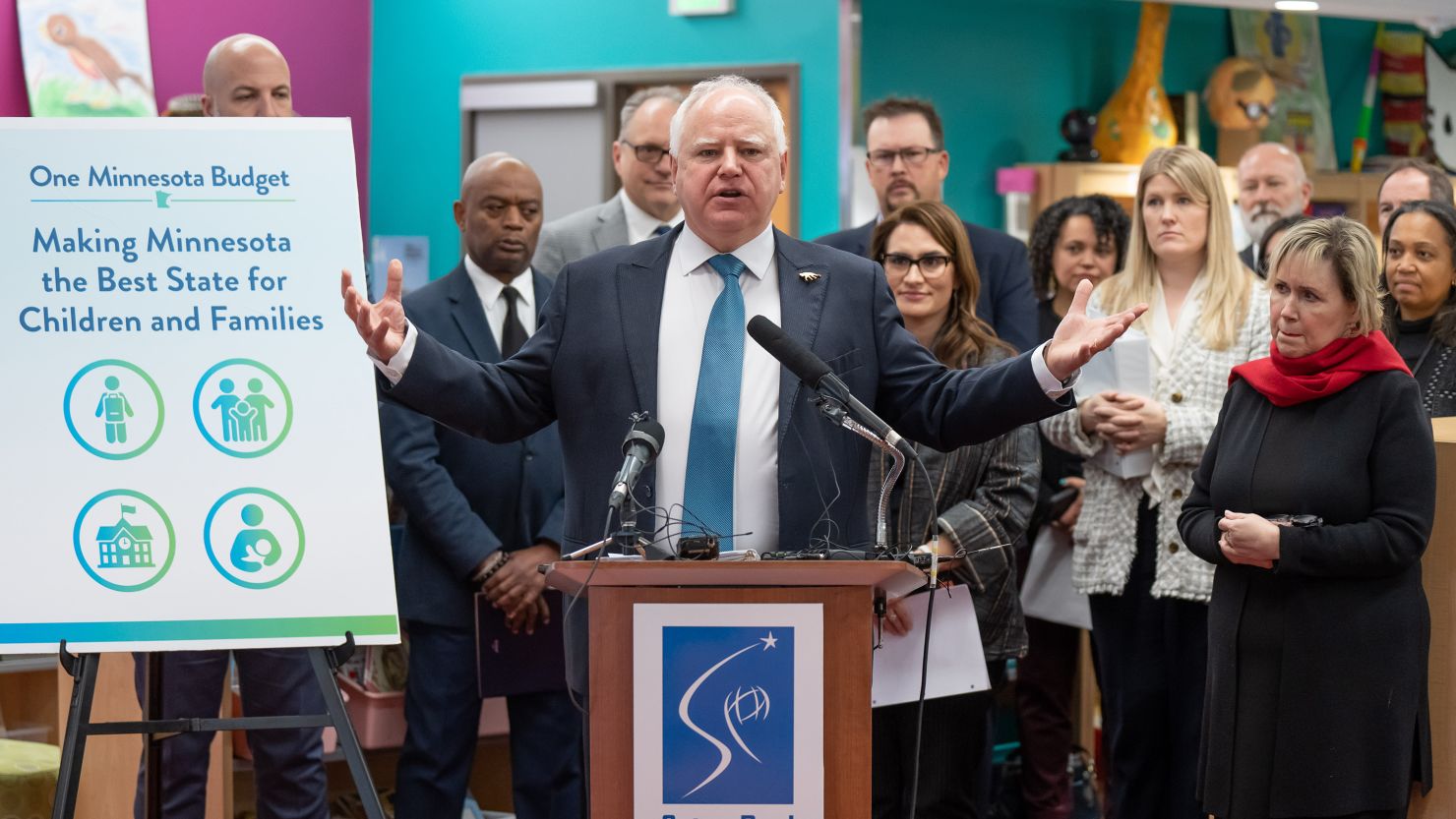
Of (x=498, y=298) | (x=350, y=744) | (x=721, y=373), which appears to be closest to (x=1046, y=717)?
(x=498, y=298)

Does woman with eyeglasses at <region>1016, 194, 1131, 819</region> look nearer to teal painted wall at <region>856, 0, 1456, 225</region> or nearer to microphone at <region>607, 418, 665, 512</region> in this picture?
microphone at <region>607, 418, 665, 512</region>

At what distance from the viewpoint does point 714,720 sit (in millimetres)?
2232

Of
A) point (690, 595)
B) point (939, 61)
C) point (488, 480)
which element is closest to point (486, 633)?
point (488, 480)

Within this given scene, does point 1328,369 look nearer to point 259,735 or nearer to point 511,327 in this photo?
point 511,327

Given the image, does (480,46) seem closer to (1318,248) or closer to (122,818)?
(122,818)

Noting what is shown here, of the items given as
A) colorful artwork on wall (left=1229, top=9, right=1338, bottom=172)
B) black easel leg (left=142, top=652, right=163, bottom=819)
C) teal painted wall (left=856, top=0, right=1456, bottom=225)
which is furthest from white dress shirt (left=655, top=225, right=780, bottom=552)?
colorful artwork on wall (left=1229, top=9, right=1338, bottom=172)

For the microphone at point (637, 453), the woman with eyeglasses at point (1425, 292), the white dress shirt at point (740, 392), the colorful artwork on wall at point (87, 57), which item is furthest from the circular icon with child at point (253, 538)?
the colorful artwork on wall at point (87, 57)

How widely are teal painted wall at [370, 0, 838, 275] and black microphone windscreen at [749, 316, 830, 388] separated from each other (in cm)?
426

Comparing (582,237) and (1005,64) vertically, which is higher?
(1005,64)

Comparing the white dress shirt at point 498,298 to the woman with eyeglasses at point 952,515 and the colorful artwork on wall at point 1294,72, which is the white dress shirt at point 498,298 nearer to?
the woman with eyeglasses at point 952,515

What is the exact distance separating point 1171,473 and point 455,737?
176 cm

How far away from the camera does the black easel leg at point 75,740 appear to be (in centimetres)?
Answer: 258

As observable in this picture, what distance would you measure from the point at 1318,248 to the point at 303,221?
1.85 m

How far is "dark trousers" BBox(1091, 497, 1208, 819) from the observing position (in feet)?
11.8
